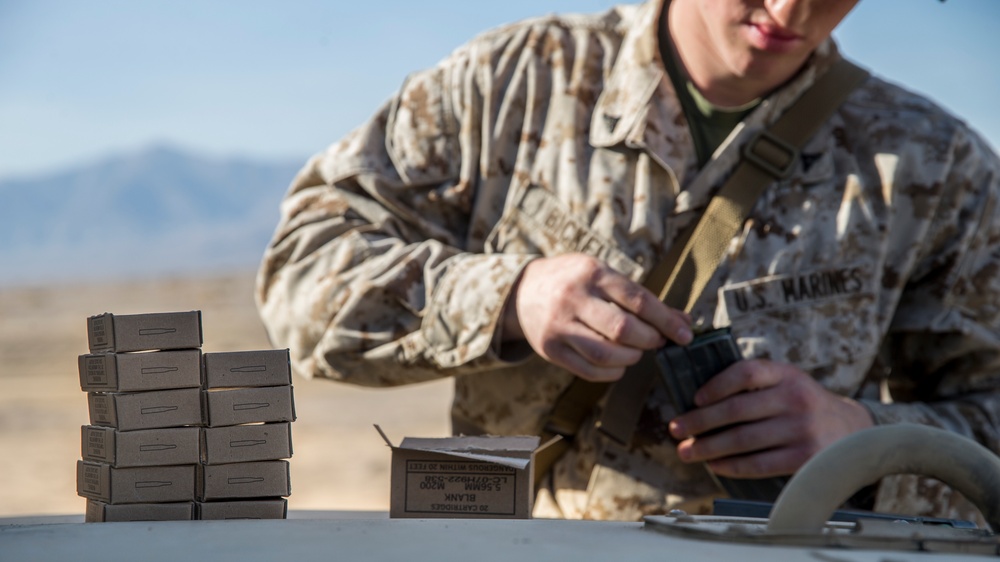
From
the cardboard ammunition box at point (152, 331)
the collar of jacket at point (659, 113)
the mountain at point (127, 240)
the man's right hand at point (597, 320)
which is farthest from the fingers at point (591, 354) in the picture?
the mountain at point (127, 240)

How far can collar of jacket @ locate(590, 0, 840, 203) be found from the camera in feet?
8.96

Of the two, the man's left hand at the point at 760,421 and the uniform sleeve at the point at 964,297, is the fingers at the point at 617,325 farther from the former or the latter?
the uniform sleeve at the point at 964,297

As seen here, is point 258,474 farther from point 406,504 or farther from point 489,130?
point 489,130

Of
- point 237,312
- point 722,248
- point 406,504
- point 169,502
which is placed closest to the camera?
point 169,502

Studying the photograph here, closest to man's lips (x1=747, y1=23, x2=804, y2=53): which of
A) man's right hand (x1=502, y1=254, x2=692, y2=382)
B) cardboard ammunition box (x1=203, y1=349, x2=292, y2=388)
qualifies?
man's right hand (x1=502, y1=254, x2=692, y2=382)

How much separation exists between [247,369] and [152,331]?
16cm

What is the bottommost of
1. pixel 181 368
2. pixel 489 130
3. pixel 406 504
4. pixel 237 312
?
pixel 237 312

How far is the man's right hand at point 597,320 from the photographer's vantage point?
2.25 metres

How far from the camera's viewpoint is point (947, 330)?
2.75m

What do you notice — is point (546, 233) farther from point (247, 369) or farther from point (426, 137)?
point (247, 369)

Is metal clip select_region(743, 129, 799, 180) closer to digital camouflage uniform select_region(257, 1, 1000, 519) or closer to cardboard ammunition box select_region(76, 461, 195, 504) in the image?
digital camouflage uniform select_region(257, 1, 1000, 519)

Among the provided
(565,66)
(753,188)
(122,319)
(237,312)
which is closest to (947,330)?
(753,188)

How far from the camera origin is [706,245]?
2.66m

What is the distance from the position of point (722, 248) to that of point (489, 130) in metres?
0.65
